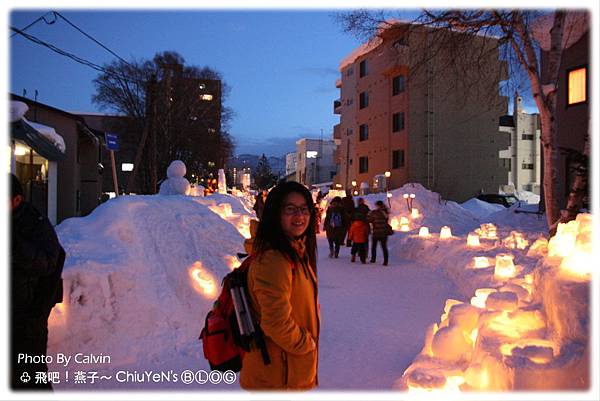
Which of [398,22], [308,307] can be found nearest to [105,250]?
[308,307]

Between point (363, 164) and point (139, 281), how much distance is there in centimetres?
3140

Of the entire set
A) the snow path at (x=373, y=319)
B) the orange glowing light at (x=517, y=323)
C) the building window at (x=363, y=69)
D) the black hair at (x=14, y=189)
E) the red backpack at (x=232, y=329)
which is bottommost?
the snow path at (x=373, y=319)

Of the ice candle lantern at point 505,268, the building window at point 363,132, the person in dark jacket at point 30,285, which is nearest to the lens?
the person in dark jacket at point 30,285

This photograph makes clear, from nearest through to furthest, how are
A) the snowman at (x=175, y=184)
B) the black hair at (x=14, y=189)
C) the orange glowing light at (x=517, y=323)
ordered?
1. the black hair at (x=14, y=189)
2. the orange glowing light at (x=517, y=323)
3. the snowman at (x=175, y=184)

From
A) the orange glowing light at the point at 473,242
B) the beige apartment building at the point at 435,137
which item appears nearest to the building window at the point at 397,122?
the beige apartment building at the point at 435,137

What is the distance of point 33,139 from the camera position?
9.88 m

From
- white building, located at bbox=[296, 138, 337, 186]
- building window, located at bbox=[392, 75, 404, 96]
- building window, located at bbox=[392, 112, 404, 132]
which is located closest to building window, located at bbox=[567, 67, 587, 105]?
building window, located at bbox=[392, 112, 404, 132]

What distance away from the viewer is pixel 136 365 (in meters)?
5.18

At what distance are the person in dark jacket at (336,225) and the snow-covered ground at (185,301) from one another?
342 centimetres

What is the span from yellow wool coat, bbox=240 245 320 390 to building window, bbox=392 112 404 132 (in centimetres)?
2964

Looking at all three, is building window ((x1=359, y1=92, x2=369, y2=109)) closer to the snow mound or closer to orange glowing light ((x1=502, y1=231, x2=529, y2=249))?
the snow mound

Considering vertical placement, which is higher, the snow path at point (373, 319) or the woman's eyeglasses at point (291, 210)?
the woman's eyeglasses at point (291, 210)

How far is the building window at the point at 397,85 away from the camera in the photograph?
3111 cm

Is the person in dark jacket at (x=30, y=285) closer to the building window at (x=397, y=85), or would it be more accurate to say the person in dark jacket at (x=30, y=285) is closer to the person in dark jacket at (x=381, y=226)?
the person in dark jacket at (x=381, y=226)
